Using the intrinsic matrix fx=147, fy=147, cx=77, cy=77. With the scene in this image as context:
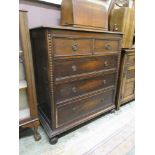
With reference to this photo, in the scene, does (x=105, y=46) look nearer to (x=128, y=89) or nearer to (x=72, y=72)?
(x=72, y=72)

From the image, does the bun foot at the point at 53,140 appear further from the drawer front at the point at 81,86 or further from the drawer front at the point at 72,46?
the drawer front at the point at 72,46

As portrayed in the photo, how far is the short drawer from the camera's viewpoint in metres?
1.47

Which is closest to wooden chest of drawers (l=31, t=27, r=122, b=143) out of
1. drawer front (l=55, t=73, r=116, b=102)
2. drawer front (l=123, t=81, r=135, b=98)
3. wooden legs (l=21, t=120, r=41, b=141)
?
drawer front (l=55, t=73, r=116, b=102)

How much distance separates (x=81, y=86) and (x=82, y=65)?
0.22m

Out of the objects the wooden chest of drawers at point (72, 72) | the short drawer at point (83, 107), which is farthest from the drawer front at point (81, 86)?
the short drawer at point (83, 107)

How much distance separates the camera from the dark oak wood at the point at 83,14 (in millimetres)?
1442

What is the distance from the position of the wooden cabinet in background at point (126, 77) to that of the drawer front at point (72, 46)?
24.7 inches

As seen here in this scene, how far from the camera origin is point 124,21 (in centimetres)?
178

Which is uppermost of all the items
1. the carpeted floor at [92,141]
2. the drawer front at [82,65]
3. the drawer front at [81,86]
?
the drawer front at [82,65]

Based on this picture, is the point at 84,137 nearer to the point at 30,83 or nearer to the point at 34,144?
the point at 34,144

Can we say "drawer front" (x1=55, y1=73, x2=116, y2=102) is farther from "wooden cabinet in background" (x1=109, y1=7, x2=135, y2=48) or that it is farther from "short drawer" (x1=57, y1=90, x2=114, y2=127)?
"wooden cabinet in background" (x1=109, y1=7, x2=135, y2=48)
